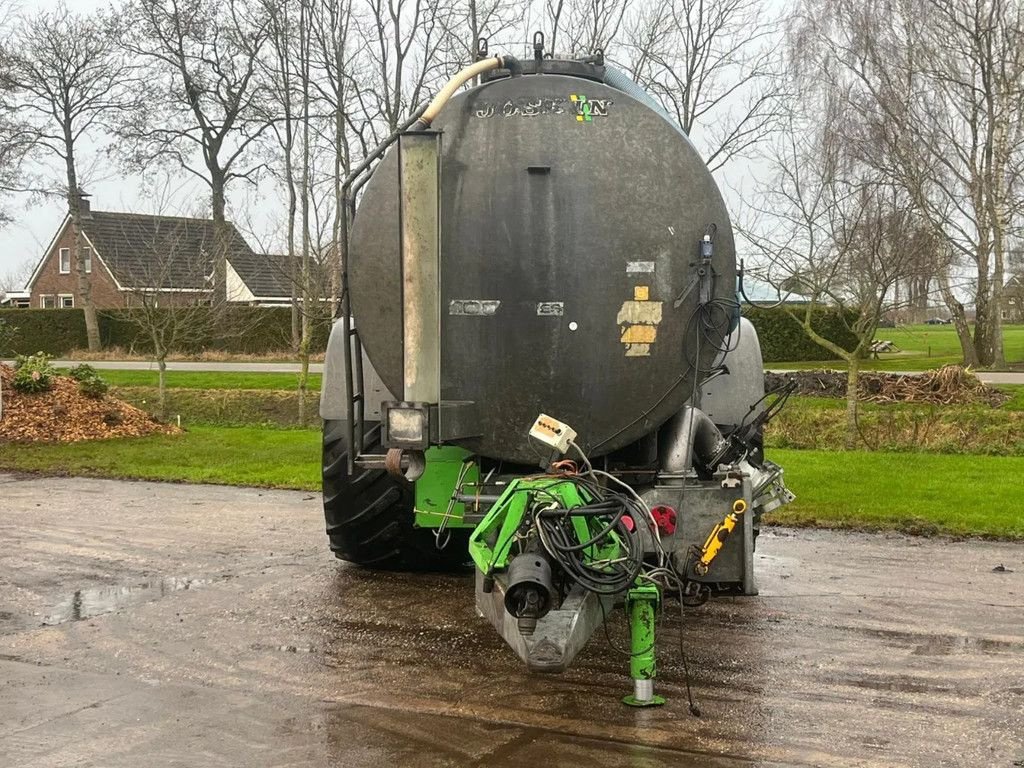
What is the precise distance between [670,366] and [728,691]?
5.12 ft

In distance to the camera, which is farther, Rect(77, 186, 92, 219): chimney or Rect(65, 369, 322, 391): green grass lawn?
Rect(77, 186, 92, 219): chimney

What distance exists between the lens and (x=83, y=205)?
42.4 metres

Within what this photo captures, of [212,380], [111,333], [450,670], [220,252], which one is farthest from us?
[111,333]

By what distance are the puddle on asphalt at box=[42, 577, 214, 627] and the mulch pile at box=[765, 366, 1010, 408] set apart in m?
12.7

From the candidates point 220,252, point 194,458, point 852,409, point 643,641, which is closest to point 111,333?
point 220,252

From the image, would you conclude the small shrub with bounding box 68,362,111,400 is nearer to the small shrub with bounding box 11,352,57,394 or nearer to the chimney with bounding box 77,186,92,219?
the small shrub with bounding box 11,352,57,394

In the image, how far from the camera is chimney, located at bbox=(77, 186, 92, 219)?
41.0 meters

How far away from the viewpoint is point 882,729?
4992mm

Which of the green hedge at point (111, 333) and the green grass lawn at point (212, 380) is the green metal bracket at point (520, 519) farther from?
the green hedge at point (111, 333)

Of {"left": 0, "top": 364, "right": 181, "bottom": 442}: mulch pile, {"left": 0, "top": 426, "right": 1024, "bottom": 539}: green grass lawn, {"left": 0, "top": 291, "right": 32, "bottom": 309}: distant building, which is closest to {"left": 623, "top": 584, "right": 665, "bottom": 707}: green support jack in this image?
{"left": 0, "top": 426, "right": 1024, "bottom": 539}: green grass lawn

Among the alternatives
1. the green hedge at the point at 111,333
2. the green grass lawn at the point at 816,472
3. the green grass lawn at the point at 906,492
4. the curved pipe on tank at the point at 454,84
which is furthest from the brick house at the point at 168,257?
the curved pipe on tank at the point at 454,84

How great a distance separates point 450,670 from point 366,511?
159cm

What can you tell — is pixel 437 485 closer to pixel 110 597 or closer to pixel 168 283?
pixel 110 597

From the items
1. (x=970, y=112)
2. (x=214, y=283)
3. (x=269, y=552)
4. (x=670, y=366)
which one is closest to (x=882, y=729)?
(x=670, y=366)
